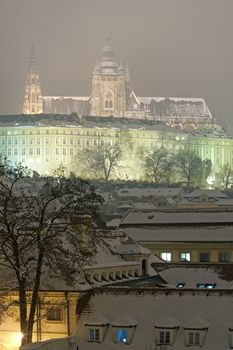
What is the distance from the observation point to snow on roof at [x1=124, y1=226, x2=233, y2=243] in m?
A: 71.3

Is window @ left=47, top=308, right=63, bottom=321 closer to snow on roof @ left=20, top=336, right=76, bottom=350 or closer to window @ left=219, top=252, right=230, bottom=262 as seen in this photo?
snow on roof @ left=20, top=336, right=76, bottom=350

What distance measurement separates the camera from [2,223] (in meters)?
42.3

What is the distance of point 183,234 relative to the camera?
72375 mm

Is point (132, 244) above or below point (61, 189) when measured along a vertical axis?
below

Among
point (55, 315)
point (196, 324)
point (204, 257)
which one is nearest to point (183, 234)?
point (204, 257)

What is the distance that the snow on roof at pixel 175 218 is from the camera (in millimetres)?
75125

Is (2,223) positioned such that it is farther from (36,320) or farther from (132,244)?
(132,244)

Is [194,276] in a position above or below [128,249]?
below

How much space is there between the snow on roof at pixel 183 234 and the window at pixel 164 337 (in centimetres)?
3259

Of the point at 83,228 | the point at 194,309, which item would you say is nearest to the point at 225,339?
the point at 194,309

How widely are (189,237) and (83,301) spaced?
31.1m

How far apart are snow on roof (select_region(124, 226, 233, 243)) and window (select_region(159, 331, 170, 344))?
3259 cm

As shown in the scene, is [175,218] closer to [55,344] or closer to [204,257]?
[204,257]

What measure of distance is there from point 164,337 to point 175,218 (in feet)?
127
